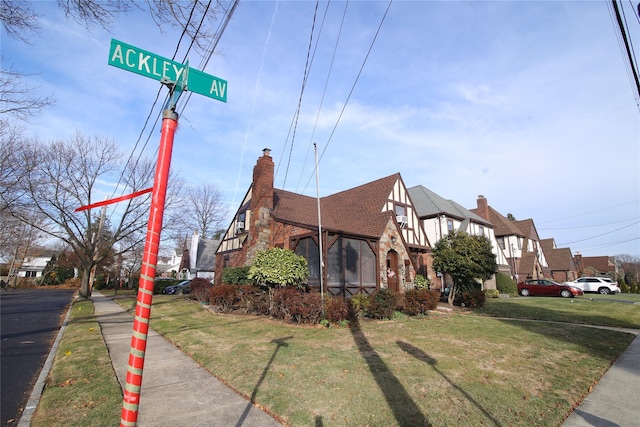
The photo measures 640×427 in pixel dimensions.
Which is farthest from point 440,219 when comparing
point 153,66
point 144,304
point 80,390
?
point 144,304

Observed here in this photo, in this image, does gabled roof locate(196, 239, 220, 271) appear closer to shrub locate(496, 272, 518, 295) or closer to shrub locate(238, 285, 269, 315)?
shrub locate(238, 285, 269, 315)

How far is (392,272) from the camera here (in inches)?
701

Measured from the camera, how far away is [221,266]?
967 inches

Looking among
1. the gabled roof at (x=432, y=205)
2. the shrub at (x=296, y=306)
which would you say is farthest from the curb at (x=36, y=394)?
the gabled roof at (x=432, y=205)

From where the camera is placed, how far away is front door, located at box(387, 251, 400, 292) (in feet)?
58.0

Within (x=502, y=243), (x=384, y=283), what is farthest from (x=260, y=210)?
(x=502, y=243)

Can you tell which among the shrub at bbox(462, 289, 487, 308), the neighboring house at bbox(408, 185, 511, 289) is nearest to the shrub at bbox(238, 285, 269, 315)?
the shrub at bbox(462, 289, 487, 308)

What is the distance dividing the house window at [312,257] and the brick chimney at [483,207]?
26.4m

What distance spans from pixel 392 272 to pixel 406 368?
1180 centimetres

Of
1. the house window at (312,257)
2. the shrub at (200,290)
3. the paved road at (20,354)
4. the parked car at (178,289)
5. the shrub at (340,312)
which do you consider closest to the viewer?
the paved road at (20,354)

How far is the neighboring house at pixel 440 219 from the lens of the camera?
26297mm

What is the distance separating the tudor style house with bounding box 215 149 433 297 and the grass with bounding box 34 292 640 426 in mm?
4427

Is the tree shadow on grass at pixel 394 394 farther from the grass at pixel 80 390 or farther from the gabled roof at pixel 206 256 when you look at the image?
the gabled roof at pixel 206 256

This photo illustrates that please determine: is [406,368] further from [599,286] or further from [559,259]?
[559,259]
